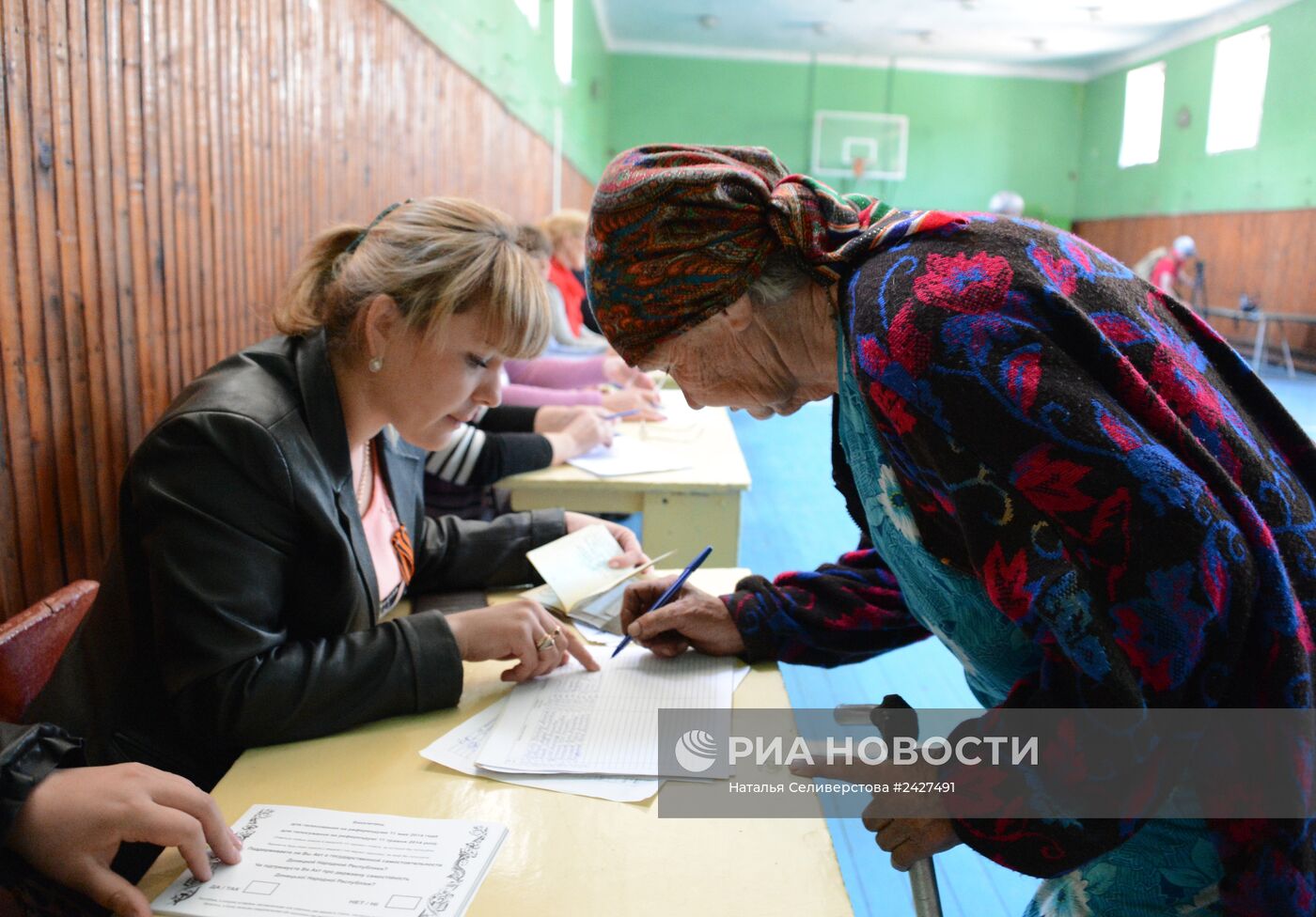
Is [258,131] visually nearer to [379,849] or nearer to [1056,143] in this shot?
[379,849]

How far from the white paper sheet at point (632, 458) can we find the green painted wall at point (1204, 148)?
10.1 ft

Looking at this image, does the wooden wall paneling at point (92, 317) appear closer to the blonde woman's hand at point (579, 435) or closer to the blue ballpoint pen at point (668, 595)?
the blue ballpoint pen at point (668, 595)

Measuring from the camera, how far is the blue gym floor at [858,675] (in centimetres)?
197

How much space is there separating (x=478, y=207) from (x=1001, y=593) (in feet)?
3.44

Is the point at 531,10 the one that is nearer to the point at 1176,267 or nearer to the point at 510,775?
the point at 510,775

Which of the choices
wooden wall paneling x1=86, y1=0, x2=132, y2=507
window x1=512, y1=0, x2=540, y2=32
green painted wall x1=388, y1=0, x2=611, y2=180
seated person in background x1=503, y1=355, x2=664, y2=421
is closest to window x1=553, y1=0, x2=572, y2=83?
green painted wall x1=388, y1=0, x2=611, y2=180

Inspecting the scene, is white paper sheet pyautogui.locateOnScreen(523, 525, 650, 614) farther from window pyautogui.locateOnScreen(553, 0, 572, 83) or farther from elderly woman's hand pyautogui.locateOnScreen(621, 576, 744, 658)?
window pyautogui.locateOnScreen(553, 0, 572, 83)

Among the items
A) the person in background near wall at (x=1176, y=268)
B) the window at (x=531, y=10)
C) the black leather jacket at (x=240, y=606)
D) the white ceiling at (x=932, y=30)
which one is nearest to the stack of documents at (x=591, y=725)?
the black leather jacket at (x=240, y=606)

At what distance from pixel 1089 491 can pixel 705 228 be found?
1.49 feet

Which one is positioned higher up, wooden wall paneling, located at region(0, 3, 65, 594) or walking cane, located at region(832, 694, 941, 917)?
wooden wall paneling, located at region(0, 3, 65, 594)

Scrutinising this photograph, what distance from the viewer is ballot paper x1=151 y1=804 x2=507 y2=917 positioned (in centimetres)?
79

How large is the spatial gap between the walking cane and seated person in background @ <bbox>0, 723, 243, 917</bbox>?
659 millimetres

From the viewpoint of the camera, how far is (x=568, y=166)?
9148mm

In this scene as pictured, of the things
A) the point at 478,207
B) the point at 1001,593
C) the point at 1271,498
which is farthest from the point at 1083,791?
the point at 478,207
